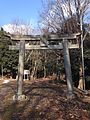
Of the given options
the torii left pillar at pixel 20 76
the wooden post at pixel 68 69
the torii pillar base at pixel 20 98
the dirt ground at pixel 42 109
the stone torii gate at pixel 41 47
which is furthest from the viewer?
the wooden post at pixel 68 69

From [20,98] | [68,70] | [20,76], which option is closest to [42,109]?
[20,98]

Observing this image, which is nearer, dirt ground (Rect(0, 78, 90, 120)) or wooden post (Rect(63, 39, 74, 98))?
dirt ground (Rect(0, 78, 90, 120))

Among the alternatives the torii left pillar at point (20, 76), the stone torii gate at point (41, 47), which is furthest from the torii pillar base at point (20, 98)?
the stone torii gate at point (41, 47)

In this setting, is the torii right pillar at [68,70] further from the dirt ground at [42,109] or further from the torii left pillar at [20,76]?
the torii left pillar at [20,76]

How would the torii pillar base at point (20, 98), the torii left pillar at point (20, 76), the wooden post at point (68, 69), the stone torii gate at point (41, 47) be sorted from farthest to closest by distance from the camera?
the wooden post at point (68, 69) < the stone torii gate at point (41, 47) < the torii left pillar at point (20, 76) < the torii pillar base at point (20, 98)

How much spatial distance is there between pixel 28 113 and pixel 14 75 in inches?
1183

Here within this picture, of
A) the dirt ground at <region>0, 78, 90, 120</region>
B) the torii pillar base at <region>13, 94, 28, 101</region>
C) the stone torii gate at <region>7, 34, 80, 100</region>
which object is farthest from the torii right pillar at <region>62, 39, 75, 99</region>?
the torii pillar base at <region>13, 94, 28, 101</region>

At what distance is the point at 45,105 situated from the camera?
13766mm

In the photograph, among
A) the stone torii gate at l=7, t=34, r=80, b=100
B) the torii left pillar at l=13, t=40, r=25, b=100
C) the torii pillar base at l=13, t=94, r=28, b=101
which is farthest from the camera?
the stone torii gate at l=7, t=34, r=80, b=100

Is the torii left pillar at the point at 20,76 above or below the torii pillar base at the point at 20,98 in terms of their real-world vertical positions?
above

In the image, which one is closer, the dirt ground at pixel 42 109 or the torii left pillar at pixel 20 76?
the dirt ground at pixel 42 109

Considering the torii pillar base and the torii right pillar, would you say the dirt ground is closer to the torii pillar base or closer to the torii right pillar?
the torii pillar base

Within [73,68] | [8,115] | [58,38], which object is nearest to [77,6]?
[73,68]

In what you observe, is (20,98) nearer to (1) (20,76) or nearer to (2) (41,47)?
(1) (20,76)
